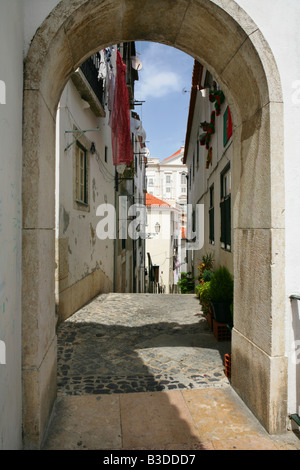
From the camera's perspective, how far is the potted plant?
5254mm

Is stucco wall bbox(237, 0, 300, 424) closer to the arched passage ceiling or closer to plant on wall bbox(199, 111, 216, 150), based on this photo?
the arched passage ceiling

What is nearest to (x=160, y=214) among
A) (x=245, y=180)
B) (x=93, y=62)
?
(x=93, y=62)

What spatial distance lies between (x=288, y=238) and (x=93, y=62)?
7.30 meters

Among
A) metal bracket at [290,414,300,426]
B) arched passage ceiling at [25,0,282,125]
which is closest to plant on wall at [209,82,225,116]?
arched passage ceiling at [25,0,282,125]

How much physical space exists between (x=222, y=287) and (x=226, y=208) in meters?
1.79

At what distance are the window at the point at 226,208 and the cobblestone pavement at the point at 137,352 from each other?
165cm

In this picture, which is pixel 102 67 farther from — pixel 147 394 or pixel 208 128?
pixel 147 394

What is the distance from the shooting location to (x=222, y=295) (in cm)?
548

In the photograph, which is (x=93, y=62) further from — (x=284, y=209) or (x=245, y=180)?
(x=284, y=209)

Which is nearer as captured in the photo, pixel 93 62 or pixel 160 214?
pixel 93 62

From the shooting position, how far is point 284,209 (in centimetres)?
290

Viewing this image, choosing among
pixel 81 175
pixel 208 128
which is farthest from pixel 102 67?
pixel 208 128

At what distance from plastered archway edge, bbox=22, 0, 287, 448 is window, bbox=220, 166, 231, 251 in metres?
2.87

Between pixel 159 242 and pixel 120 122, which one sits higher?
pixel 120 122
